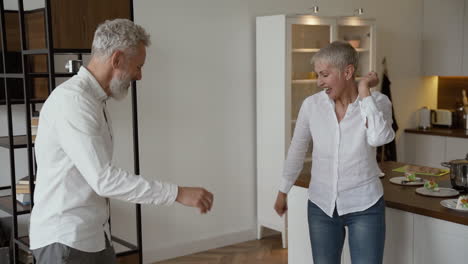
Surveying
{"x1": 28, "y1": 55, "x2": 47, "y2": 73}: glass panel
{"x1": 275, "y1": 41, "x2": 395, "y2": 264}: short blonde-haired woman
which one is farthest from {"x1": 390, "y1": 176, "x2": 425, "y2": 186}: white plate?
{"x1": 28, "y1": 55, "x2": 47, "y2": 73}: glass panel

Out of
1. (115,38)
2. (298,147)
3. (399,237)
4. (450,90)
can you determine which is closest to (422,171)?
(399,237)

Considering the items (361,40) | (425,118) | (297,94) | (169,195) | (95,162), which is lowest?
(425,118)

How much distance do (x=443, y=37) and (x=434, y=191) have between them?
12.4 feet

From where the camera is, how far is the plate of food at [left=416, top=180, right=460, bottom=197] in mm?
2836

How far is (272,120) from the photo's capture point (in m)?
4.85

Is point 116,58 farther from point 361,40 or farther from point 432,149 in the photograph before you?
point 432,149

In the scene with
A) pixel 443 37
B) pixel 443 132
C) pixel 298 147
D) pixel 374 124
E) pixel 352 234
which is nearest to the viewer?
pixel 374 124

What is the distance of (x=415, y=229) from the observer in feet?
9.12

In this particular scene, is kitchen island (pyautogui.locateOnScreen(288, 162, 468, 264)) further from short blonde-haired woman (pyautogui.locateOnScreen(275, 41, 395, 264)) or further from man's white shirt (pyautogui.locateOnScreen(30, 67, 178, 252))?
man's white shirt (pyautogui.locateOnScreen(30, 67, 178, 252))

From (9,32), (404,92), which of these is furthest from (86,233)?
(404,92)

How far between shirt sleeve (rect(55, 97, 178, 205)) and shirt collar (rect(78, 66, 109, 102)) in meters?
0.11

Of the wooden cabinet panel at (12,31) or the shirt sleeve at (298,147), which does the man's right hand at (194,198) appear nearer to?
the shirt sleeve at (298,147)

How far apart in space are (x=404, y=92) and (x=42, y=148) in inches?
200

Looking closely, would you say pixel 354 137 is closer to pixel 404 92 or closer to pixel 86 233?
pixel 86 233
